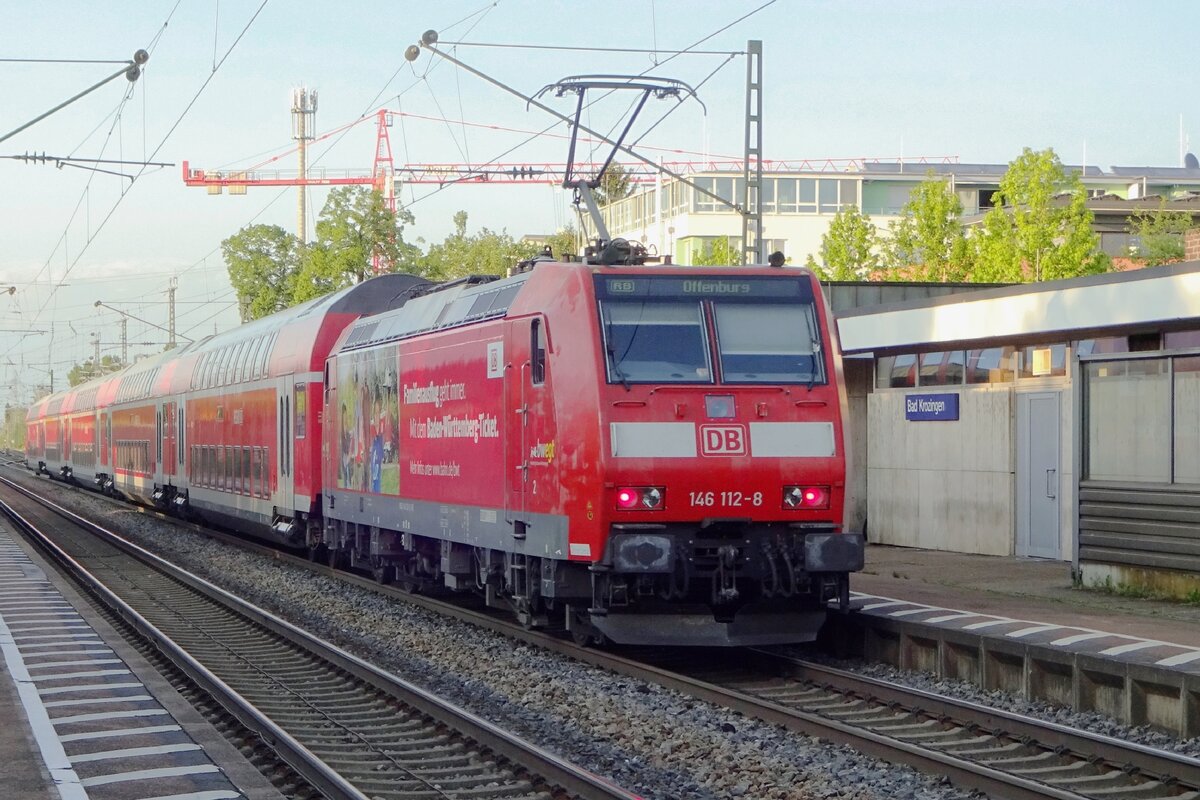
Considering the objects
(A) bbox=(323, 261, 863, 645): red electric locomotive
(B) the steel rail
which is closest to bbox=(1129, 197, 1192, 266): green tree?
(A) bbox=(323, 261, 863, 645): red electric locomotive

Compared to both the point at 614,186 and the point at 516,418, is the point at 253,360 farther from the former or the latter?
the point at 614,186

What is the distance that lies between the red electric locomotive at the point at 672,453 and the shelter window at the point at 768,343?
0.01m

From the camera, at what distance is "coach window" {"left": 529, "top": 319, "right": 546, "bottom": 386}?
42.5ft

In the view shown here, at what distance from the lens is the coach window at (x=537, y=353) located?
42.5 ft

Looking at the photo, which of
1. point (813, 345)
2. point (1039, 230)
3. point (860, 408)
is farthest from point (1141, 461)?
point (1039, 230)

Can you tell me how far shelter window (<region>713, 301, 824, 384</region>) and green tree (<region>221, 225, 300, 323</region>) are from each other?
156 feet

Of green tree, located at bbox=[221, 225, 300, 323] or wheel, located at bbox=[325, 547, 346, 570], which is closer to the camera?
wheel, located at bbox=[325, 547, 346, 570]

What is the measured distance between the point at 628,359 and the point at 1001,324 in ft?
31.2

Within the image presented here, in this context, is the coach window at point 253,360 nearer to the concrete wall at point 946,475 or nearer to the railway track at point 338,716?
the railway track at point 338,716

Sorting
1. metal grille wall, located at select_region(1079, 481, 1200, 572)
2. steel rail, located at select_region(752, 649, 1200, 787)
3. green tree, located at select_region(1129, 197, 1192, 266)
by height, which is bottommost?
steel rail, located at select_region(752, 649, 1200, 787)

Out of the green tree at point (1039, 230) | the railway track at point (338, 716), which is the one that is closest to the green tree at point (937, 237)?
the green tree at point (1039, 230)

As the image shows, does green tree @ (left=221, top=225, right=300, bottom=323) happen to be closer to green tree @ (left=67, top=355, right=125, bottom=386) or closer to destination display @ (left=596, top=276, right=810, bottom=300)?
green tree @ (left=67, top=355, right=125, bottom=386)

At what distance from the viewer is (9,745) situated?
9.55 m

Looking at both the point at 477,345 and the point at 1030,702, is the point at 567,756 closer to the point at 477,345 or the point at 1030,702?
the point at 1030,702
